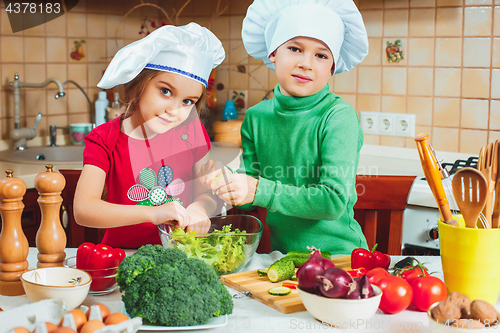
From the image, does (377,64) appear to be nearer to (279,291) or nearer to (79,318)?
(279,291)

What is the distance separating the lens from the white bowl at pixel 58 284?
66 centimetres

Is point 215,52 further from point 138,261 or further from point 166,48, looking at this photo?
point 138,261

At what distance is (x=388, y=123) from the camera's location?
2.05 meters

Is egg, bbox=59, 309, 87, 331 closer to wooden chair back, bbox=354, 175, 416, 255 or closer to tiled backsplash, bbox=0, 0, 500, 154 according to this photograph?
wooden chair back, bbox=354, 175, 416, 255

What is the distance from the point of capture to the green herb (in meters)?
0.83

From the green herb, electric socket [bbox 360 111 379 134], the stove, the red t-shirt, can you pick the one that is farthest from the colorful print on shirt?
electric socket [bbox 360 111 379 134]

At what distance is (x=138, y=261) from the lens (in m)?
0.65

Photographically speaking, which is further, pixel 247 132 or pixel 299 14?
pixel 247 132

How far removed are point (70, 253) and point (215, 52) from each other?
0.53 meters

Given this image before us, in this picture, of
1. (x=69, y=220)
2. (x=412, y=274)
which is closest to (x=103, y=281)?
(x=412, y=274)

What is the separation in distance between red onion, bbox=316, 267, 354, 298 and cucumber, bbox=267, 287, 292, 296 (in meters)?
0.13

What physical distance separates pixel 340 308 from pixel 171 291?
0.23 m

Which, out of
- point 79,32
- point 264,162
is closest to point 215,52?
point 264,162

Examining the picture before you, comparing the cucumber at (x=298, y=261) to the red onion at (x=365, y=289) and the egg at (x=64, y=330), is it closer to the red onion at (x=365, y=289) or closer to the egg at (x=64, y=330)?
the red onion at (x=365, y=289)
